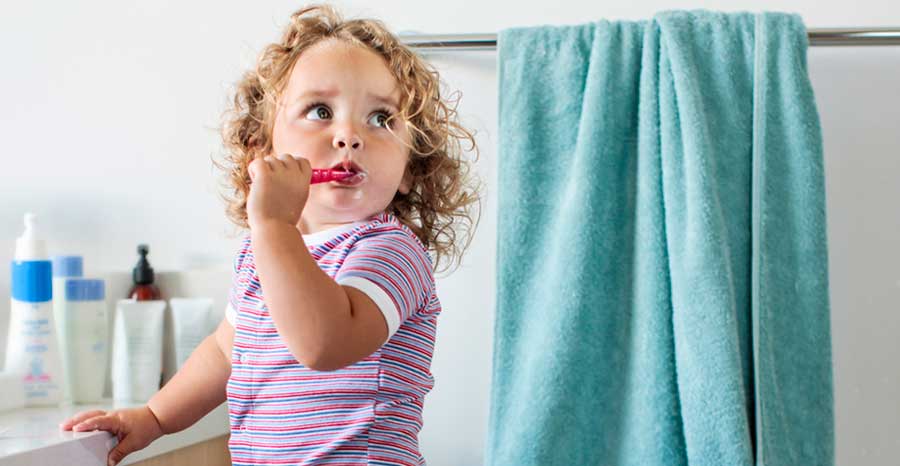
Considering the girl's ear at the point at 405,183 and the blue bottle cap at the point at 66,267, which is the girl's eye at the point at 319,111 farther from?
the blue bottle cap at the point at 66,267

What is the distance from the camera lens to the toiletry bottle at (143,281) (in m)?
1.25

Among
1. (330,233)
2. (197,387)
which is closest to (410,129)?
(330,233)

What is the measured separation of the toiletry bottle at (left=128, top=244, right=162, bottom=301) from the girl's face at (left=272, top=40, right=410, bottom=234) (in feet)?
1.21

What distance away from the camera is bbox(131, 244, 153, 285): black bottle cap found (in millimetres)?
1256

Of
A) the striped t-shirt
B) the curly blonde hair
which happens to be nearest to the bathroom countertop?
the striped t-shirt

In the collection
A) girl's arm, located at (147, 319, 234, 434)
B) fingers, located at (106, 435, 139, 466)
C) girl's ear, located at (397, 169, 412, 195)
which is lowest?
fingers, located at (106, 435, 139, 466)

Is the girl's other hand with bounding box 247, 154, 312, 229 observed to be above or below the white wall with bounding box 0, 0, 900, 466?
below

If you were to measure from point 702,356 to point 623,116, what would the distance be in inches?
10.5

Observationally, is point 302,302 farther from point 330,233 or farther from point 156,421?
point 156,421

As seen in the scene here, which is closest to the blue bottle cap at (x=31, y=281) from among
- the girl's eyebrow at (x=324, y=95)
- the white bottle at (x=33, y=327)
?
the white bottle at (x=33, y=327)

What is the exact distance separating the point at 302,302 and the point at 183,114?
0.64m

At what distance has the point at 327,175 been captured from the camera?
914 millimetres

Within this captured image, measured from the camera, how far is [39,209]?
4.40 feet

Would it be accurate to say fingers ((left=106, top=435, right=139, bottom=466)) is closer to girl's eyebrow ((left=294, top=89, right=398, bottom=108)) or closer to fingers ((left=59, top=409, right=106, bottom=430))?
fingers ((left=59, top=409, right=106, bottom=430))
